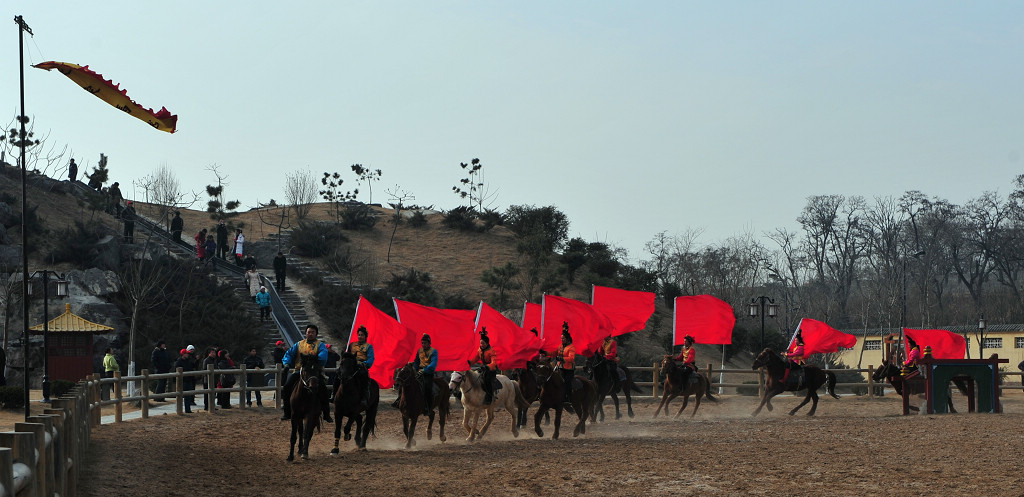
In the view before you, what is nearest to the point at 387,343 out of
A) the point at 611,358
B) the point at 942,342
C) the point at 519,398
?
the point at 519,398

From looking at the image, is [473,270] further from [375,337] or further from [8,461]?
[8,461]

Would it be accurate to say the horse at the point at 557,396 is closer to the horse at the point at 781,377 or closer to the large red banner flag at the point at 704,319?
the horse at the point at 781,377

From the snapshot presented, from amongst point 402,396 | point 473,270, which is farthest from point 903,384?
point 473,270

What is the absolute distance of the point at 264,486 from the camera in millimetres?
12680

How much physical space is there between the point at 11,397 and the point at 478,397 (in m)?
12.5

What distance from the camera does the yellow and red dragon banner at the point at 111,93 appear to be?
23406 millimetres

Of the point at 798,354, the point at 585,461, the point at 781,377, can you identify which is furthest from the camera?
the point at 798,354

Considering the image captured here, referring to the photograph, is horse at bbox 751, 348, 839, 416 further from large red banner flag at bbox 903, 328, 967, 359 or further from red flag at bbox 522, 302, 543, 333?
red flag at bbox 522, 302, 543, 333

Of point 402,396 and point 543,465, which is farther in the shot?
point 402,396

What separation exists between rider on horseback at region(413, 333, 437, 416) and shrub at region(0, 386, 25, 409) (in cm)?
1198

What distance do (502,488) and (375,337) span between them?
6.91m

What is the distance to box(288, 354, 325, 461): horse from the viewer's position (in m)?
14.8

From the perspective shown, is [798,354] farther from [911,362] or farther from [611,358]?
[611,358]

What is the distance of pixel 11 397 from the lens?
24.2 metres
